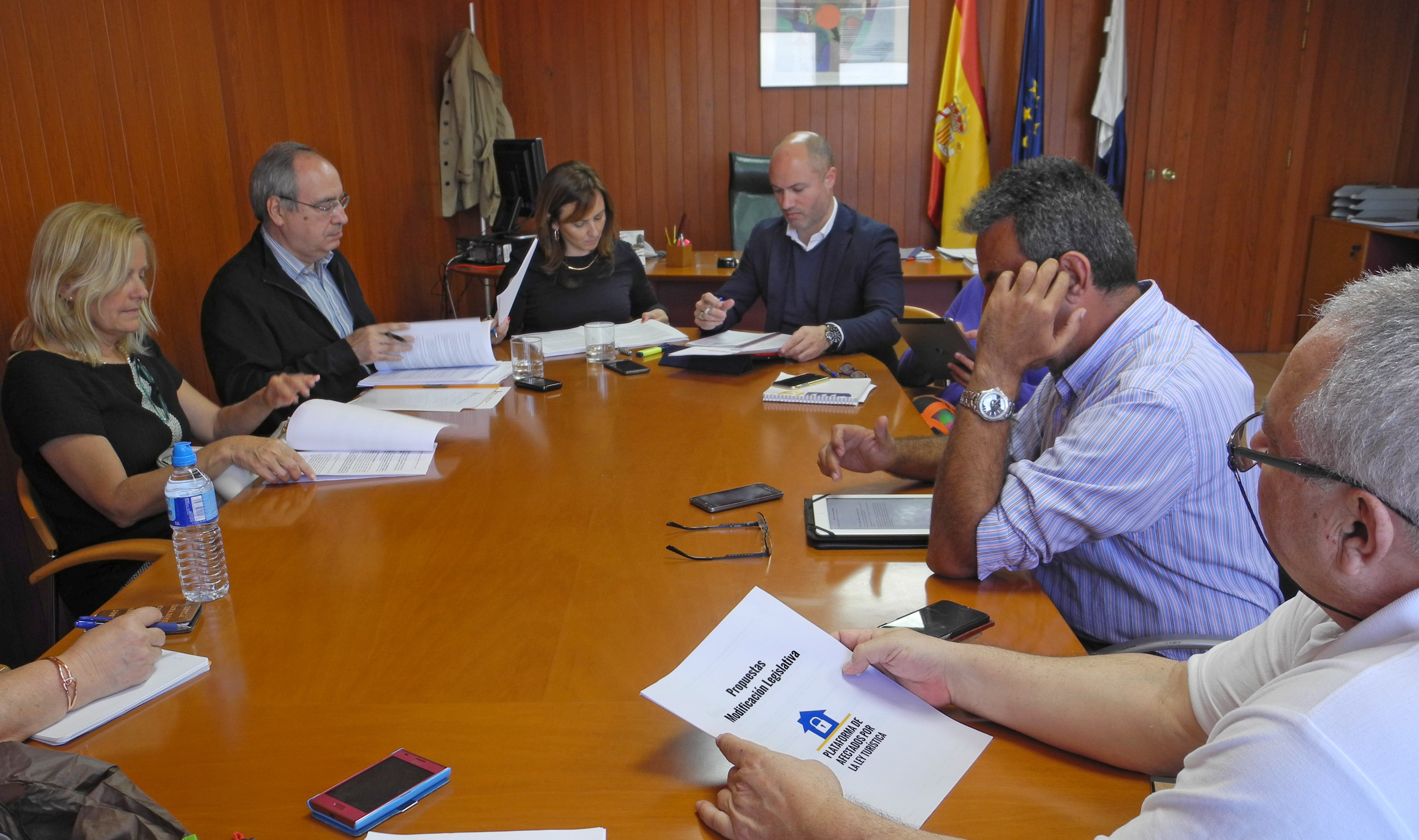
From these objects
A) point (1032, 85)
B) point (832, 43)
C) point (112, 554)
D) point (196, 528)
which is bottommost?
point (112, 554)

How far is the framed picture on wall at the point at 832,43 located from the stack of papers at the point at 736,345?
146 inches

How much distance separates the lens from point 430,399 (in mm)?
2533

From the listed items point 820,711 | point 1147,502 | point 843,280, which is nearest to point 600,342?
point 843,280

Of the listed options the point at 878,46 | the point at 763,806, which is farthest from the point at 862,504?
the point at 878,46

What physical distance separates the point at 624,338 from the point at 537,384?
606mm

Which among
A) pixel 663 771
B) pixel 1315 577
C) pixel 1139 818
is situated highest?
pixel 1315 577

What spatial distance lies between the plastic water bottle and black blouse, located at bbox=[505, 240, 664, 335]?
7.15ft

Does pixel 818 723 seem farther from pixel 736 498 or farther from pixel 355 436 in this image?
pixel 355 436

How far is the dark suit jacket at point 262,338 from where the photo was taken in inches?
108

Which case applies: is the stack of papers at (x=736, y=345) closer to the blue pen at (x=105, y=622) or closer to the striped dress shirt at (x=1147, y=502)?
the striped dress shirt at (x=1147, y=502)

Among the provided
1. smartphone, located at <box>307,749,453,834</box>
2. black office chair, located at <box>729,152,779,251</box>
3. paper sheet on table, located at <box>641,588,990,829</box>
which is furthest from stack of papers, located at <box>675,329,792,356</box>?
black office chair, located at <box>729,152,779,251</box>

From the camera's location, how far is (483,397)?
254 cm

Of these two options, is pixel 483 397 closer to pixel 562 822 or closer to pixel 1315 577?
pixel 562 822

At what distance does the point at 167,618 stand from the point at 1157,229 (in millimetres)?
6274
